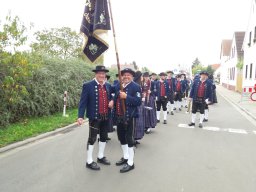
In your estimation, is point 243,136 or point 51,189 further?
point 243,136

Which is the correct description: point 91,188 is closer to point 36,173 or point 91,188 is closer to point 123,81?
point 36,173

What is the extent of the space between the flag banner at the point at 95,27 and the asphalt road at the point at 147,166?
2135 millimetres

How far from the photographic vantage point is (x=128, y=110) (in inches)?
192

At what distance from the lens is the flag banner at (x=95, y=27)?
4.60 metres

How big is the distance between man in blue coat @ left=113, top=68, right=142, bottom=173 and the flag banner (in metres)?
0.64

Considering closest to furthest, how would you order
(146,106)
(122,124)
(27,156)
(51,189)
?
1. (51,189)
2. (122,124)
3. (27,156)
4. (146,106)

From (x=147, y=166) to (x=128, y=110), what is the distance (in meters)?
1.13

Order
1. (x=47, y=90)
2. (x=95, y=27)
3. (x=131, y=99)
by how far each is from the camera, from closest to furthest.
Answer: (x=95, y=27)
(x=131, y=99)
(x=47, y=90)

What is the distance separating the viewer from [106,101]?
4910 mm

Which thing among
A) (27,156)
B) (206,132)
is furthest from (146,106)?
(27,156)

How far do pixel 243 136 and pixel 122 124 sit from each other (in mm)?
4636

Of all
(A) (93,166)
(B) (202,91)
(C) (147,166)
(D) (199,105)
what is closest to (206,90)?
(B) (202,91)

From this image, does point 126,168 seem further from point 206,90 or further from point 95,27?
point 206,90

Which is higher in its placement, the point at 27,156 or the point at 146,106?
the point at 146,106
